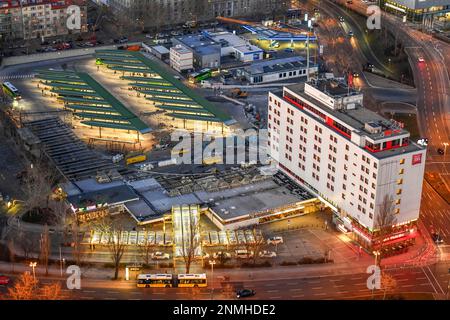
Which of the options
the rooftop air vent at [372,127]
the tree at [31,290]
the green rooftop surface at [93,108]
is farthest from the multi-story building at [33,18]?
the rooftop air vent at [372,127]

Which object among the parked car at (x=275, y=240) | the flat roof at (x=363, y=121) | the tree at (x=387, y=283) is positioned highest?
the flat roof at (x=363, y=121)

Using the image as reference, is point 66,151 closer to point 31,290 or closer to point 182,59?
point 31,290

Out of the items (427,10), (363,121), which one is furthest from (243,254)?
(427,10)

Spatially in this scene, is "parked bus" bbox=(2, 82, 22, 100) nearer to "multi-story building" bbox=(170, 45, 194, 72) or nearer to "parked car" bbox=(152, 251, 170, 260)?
"multi-story building" bbox=(170, 45, 194, 72)

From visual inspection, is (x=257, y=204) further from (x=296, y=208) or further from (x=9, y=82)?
(x=9, y=82)

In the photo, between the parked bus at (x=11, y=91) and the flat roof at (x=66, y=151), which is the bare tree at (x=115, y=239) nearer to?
the flat roof at (x=66, y=151)

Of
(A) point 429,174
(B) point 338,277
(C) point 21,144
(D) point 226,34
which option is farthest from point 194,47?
(B) point 338,277

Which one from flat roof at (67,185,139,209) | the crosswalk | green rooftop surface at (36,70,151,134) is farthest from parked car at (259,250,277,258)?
the crosswalk
